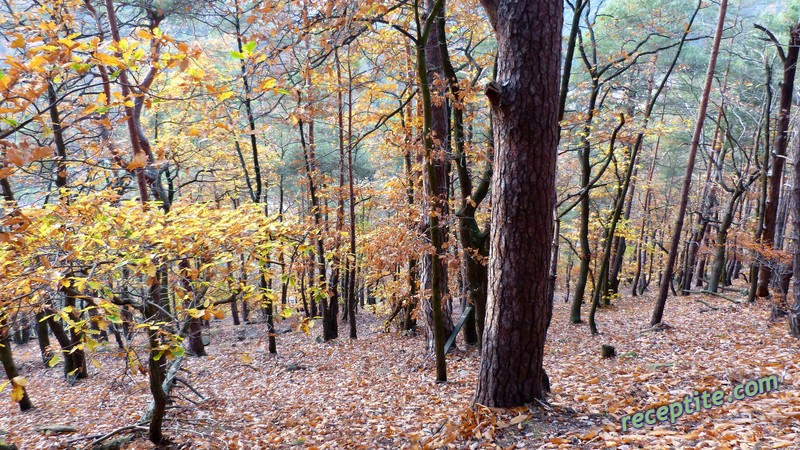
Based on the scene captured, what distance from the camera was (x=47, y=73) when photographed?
2354 mm

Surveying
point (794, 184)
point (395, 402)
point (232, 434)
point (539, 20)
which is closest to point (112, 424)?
point (232, 434)

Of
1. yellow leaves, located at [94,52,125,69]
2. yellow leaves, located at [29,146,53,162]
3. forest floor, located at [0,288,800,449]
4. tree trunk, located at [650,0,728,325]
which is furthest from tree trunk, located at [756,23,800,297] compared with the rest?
yellow leaves, located at [29,146,53,162]

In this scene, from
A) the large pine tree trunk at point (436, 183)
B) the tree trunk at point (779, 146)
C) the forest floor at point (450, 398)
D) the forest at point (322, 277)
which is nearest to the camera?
the forest at point (322, 277)

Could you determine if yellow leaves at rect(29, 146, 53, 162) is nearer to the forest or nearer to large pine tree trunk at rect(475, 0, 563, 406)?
the forest

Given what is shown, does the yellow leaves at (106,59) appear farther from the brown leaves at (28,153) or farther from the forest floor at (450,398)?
the forest floor at (450,398)

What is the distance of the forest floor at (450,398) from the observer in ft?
Answer: 12.1

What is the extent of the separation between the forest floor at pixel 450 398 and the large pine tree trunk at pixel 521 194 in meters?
0.39

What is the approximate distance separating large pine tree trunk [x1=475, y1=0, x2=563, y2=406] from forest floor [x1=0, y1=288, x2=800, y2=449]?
0.39m

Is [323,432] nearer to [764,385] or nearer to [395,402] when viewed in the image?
[395,402]

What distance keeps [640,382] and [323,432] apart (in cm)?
402

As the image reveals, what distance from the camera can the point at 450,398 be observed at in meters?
5.93

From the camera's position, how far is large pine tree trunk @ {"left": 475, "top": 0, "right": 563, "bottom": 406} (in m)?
3.85

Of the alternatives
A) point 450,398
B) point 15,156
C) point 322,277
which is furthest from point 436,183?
point 322,277

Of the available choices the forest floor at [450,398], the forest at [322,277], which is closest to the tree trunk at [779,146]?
the forest at [322,277]
